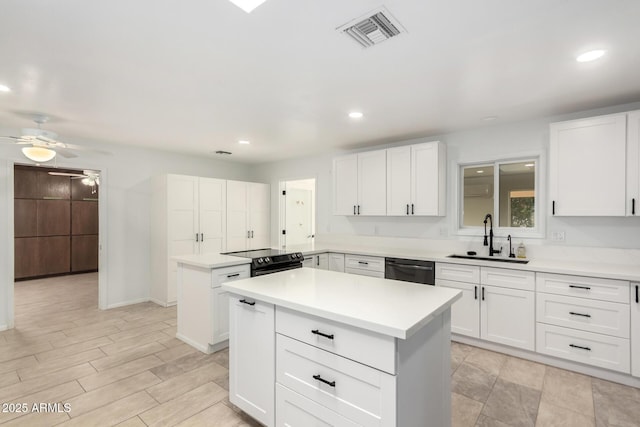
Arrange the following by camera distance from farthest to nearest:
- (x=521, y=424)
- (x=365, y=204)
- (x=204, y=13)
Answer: (x=365, y=204) < (x=521, y=424) < (x=204, y=13)

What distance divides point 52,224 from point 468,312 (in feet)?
27.7

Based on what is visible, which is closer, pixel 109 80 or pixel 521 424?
pixel 521 424

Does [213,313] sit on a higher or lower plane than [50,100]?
lower

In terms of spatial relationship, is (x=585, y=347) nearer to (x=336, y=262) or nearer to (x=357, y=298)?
(x=357, y=298)

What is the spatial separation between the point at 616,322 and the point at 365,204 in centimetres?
280

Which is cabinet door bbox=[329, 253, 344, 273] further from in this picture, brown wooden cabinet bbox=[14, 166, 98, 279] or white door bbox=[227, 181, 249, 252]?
brown wooden cabinet bbox=[14, 166, 98, 279]

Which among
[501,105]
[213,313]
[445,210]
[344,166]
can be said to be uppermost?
[501,105]

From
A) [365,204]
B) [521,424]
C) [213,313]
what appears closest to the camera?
[521,424]

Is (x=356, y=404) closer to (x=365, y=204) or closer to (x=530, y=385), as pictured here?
(x=530, y=385)

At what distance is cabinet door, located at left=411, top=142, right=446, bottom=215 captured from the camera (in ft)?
12.5

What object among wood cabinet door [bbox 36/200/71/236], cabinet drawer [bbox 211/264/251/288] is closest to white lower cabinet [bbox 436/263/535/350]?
cabinet drawer [bbox 211/264/251/288]

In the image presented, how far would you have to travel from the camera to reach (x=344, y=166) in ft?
15.3

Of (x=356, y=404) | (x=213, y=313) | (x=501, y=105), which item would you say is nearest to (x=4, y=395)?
(x=213, y=313)

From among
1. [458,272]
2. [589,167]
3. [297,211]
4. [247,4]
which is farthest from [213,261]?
[589,167]
